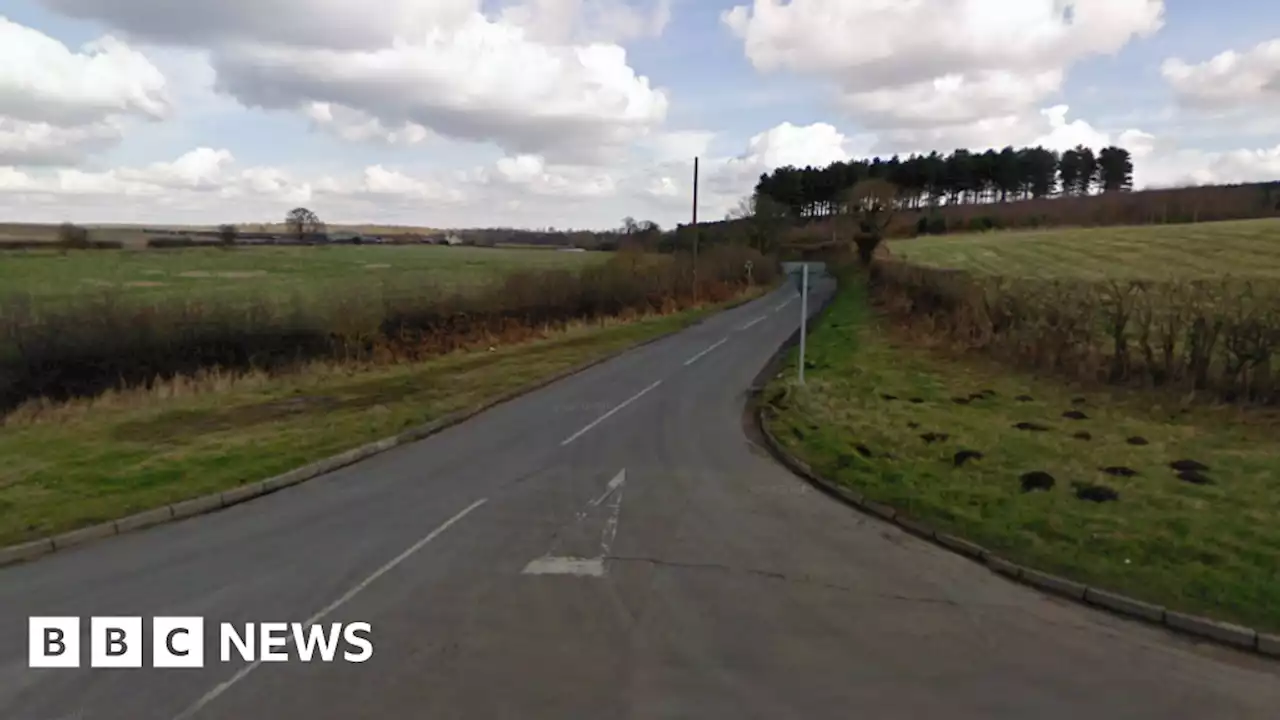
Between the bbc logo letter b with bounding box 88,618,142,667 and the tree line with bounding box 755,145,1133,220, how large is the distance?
3609 inches

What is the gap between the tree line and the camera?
95.3m

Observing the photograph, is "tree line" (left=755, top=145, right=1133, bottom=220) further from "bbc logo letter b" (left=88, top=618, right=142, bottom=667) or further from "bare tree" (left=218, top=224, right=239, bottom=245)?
"bbc logo letter b" (left=88, top=618, right=142, bottom=667)

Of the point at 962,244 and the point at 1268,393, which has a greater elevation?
the point at 962,244

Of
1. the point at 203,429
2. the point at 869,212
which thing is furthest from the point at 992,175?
the point at 203,429

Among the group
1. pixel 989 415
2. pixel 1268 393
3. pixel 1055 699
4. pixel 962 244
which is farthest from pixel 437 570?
pixel 962 244

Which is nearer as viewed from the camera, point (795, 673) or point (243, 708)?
point (243, 708)

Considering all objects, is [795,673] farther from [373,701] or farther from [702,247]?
[702,247]

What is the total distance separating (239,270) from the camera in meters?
55.0

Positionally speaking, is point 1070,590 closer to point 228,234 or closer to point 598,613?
point 598,613

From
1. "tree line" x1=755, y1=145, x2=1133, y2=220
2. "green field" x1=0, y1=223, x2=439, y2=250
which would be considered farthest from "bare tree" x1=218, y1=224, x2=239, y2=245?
"tree line" x1=755, y1=145, x2=1133, y2=220

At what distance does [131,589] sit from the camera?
21.1 feet

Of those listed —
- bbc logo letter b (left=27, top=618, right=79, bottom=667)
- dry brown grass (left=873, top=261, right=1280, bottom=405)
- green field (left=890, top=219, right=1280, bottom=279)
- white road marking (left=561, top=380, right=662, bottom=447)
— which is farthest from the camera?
green field (left=890, top=219, right=1280, bottom=279)

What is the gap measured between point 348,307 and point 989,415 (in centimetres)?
1711

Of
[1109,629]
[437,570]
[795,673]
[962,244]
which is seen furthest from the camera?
[962,244]
